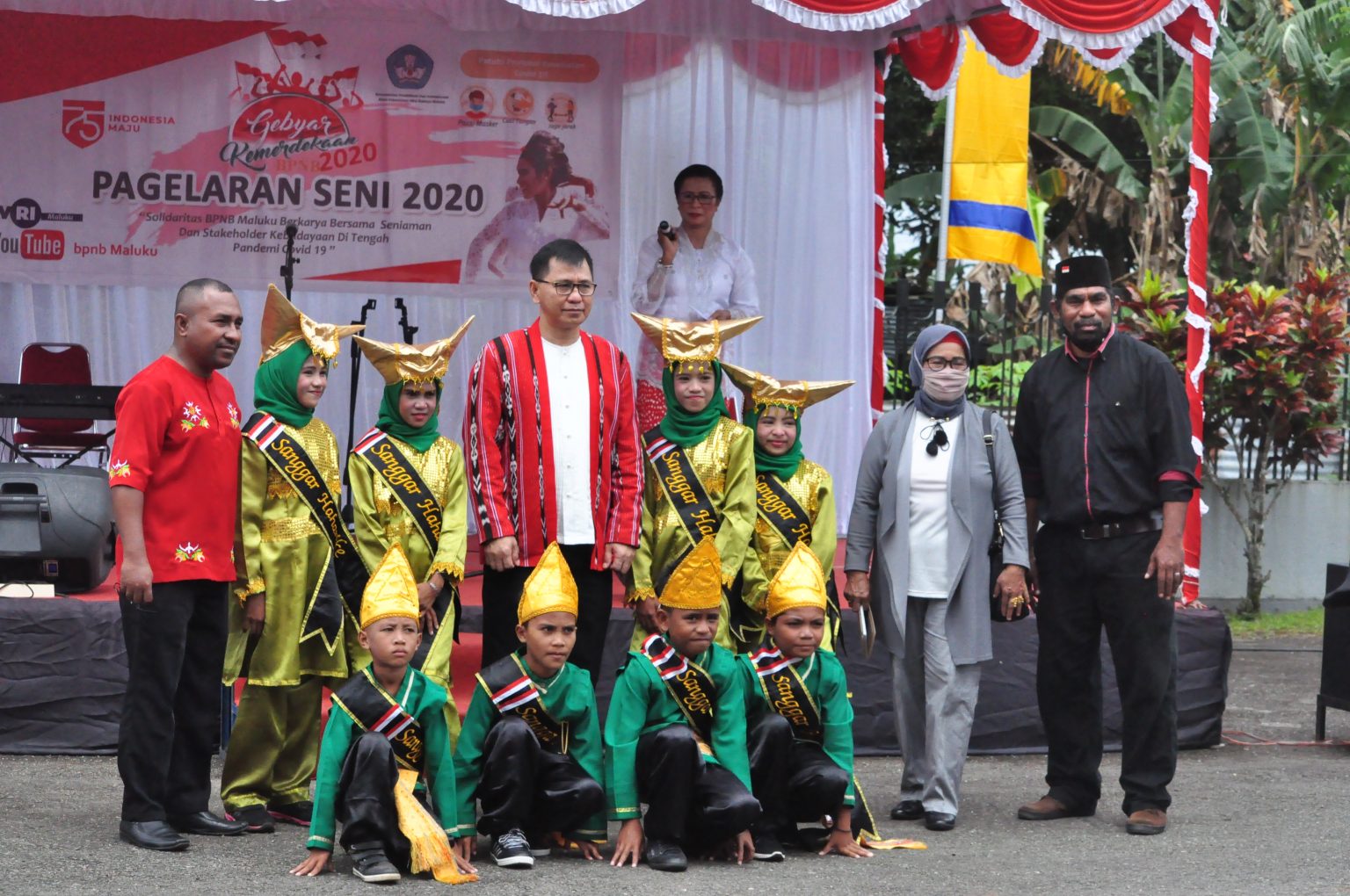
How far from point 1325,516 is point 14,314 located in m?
9.00

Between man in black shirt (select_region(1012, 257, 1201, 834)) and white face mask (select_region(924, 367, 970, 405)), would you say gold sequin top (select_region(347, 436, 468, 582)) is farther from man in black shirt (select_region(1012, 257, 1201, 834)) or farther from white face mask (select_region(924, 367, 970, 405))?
man in black shirt (select_region(1012, 257, 1201, 834))

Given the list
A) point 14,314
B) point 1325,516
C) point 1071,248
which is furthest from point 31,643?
point 1071,248

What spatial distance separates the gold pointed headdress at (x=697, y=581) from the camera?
5.13 metres

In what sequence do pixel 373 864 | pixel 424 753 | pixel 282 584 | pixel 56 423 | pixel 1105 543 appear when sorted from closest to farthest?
pixel 373 864
pixel 424 753
pixel 282 584
pixel 1105 543
pixel 56 423

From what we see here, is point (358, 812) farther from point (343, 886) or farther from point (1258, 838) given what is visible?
point (1258, 838)

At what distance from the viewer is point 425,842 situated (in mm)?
4793

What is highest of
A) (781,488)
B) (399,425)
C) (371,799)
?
(399,425)

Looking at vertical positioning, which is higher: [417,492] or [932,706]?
[417,492]

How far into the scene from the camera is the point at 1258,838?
5.62 m

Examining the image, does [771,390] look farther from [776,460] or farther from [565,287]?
[565,287]

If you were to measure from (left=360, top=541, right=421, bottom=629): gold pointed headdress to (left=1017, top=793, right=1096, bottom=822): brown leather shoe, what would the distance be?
7.68 ft

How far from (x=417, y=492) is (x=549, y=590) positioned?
685mm

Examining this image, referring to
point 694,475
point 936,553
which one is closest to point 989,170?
point 936,553

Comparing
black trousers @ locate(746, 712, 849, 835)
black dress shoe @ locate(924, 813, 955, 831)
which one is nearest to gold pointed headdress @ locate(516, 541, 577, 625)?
black trousers @ locate(746, 712, 849, 835)
